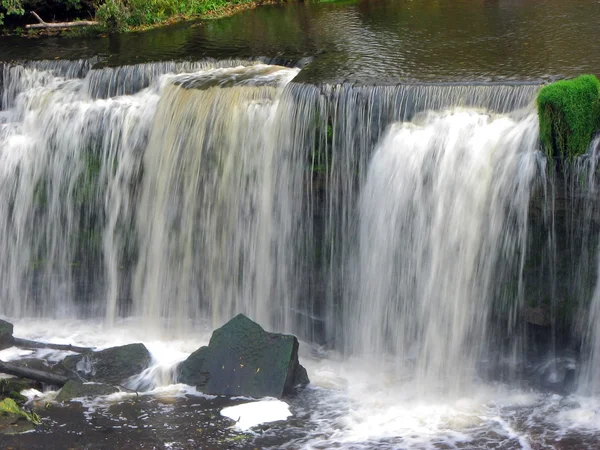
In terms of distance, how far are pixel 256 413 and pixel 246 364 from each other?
2.49ft

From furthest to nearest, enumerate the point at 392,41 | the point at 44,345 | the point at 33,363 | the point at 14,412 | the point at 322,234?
1. the point at 392,41
2. the point at 44,345
3. the point at 322,234
4. the point at 33,363
5. the point at 14,412

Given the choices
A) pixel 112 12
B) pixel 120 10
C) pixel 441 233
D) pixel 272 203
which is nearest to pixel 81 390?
pixel 272 203

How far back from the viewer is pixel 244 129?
12.1m

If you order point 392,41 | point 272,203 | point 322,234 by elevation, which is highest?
point 392,41

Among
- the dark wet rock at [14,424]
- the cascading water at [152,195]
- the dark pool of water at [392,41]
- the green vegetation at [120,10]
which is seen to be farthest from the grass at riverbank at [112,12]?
the dark wet rock at [14,424]

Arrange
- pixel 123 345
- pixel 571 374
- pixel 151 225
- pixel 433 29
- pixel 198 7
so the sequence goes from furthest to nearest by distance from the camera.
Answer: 1. pixel 198 7
2. pixel 433 29
3. pixel 151 225
4. pixel 123 345
5. pixel 571 374

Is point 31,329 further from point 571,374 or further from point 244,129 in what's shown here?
point 571,374

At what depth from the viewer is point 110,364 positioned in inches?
433

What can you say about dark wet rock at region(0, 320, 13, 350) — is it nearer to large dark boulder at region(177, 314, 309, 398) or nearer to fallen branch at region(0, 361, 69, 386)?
fallen branch at region(0, 361, 69, 386)

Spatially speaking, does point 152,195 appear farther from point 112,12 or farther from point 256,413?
point 112,12

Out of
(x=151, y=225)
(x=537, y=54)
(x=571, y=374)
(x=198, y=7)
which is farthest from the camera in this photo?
(x=198, y=7)

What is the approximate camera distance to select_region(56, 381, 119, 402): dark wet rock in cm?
1041

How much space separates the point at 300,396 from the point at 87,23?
10775 millimetres

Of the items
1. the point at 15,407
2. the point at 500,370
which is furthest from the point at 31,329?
the point at 500,370
